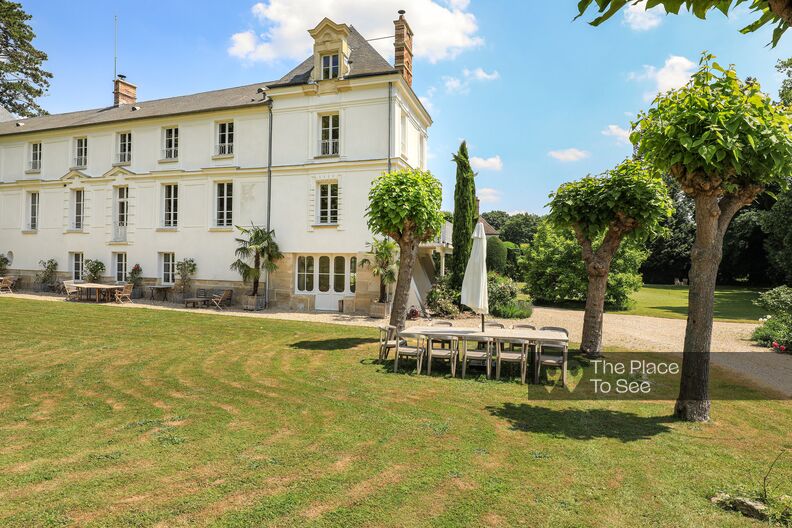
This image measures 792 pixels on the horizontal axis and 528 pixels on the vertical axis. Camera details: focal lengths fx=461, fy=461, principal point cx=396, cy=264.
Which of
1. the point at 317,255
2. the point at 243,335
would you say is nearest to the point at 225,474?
the point at 243,335

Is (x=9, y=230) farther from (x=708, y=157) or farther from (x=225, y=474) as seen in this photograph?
(x=708, y=157)

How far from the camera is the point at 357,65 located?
18.7 metres

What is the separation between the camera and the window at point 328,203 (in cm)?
1862

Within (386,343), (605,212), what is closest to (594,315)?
(605,212)

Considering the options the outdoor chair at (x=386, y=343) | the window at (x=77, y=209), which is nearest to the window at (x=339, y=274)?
the outdoor chair at (x=386, y=343)

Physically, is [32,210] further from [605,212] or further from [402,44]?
[605,212]

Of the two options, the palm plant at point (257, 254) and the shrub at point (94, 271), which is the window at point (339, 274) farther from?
the shrub at point (94, 271)

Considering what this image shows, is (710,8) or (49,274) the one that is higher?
(710,8)

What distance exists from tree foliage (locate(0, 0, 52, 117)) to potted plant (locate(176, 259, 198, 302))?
19.8 meters

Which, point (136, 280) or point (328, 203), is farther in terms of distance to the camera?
point (136, 280)

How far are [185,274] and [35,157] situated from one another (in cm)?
1247

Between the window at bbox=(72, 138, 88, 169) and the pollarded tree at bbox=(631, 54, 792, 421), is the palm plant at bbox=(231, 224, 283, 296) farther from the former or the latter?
the pollarded tree at bbox=(631, 54, 792, 421)

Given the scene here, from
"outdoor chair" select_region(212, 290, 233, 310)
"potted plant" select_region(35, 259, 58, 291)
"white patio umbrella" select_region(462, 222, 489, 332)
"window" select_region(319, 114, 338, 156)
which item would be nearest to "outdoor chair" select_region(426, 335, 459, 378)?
"white patio umbrella" select_region(462, 222, 489, 332)

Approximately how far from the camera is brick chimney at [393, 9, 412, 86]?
742 inches
